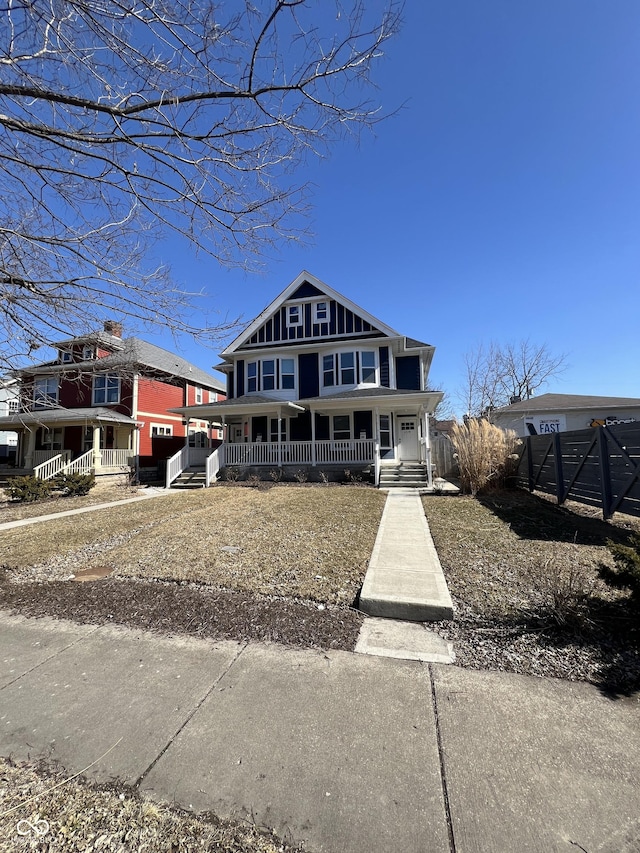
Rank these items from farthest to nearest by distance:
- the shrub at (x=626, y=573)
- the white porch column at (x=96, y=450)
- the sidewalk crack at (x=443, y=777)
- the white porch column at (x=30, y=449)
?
1. the white porch column at (x=30, y=449)
2. the white porch column at (x=96, y=450)
3. the shrub at (x=626, y=573)
4. the sidewalk crack at (x=443, y=777)

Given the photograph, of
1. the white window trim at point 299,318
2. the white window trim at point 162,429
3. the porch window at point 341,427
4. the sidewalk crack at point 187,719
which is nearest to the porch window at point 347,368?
the porch window at point 341,427

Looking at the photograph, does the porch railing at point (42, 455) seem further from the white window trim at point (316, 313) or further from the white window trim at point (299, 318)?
the white window trim at point (316, 313)

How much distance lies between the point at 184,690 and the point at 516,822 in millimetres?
2050

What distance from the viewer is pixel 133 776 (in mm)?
1928

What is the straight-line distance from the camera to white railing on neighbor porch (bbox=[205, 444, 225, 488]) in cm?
1503

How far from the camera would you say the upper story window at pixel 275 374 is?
18156mm

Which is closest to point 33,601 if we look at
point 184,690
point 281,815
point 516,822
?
point 184,690

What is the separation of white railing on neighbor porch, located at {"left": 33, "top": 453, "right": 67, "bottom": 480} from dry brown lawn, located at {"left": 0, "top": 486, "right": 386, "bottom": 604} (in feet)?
29.6

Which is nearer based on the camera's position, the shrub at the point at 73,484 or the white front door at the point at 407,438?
the shrub at the point at 73,484

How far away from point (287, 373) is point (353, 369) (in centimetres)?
325

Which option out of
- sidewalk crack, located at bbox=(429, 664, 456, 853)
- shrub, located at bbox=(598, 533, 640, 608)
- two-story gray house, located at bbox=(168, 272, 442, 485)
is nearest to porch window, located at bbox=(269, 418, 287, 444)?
two-story gray house, located at bbox=(168, 272, 442, 485)

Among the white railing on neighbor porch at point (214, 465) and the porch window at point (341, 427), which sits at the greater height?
the porch window at point (341, 427)

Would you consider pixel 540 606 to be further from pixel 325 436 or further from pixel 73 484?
pixel 73 484

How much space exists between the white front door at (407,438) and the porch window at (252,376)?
7.13 meters
